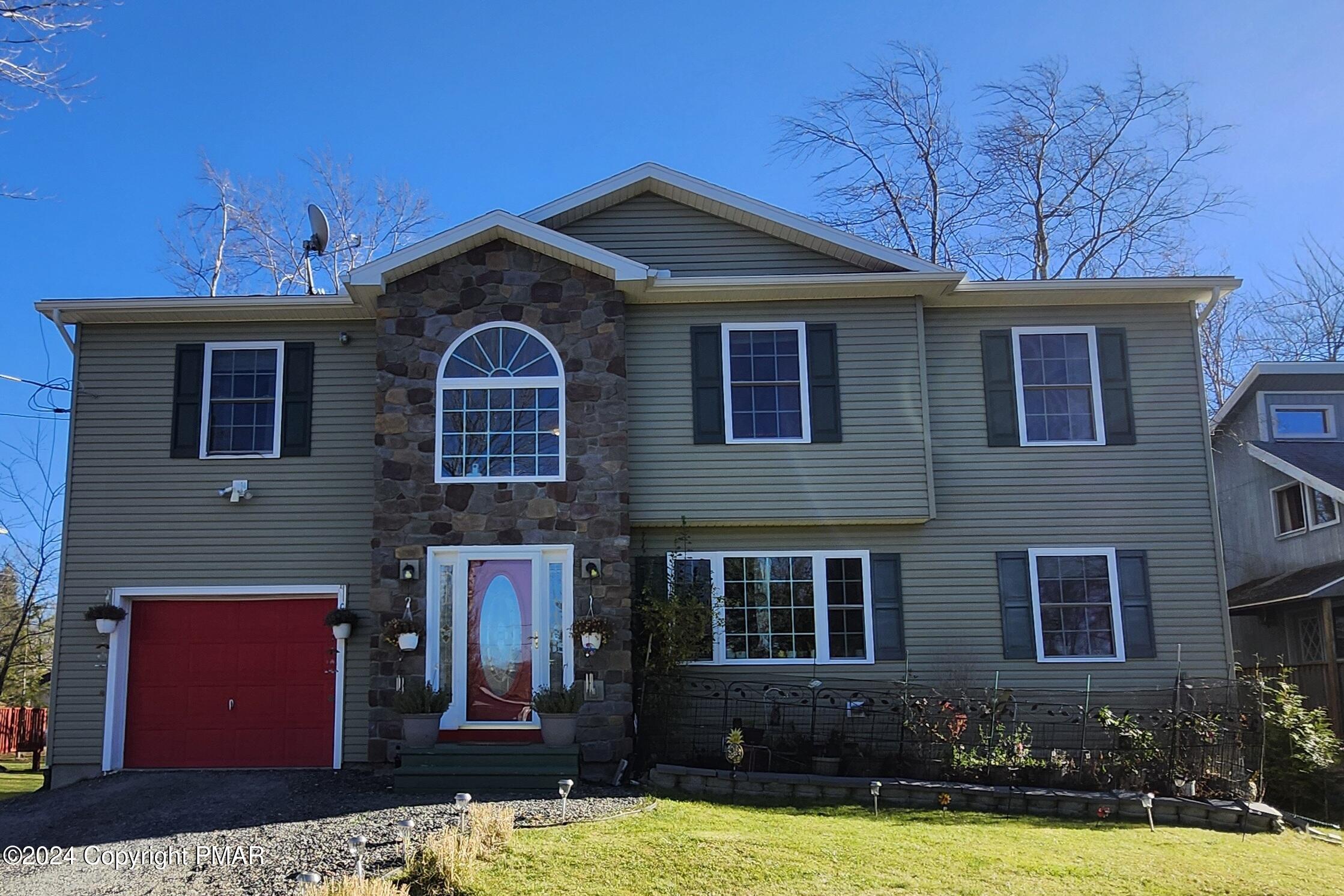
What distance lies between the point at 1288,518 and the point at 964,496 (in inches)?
Result: 300

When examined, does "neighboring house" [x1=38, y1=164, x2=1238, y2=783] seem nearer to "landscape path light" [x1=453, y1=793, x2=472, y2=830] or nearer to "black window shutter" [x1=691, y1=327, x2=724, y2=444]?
"black window shutter" [x1=691, y1=327, x2=724, y2=444]

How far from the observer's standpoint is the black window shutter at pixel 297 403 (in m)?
12.9

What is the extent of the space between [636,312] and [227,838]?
6.87 m

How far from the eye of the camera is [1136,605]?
1277cm

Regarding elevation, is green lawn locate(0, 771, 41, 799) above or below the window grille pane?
below

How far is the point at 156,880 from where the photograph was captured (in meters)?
7.82

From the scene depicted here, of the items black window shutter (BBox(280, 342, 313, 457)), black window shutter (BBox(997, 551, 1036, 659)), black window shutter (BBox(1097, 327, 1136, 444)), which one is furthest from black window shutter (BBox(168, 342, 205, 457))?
black window shutter (BBox(1097, 327, 1136, 444))

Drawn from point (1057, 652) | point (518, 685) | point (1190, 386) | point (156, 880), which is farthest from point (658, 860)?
point (1190, 386)

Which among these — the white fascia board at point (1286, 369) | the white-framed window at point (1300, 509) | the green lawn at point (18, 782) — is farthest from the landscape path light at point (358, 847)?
the white fascia board at point (1286, 369)

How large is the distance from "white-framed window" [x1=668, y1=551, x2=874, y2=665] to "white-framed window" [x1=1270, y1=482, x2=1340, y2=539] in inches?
→ 315

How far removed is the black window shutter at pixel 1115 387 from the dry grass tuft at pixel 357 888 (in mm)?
9404

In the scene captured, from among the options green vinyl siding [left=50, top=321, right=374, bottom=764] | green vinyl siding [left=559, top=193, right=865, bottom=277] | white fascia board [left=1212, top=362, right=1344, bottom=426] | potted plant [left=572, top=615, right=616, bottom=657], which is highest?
green vinyl siding [left=559, top=193, right=865, bottom=277]

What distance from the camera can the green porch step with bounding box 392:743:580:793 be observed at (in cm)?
1065

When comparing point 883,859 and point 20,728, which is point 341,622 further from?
point 20,728
